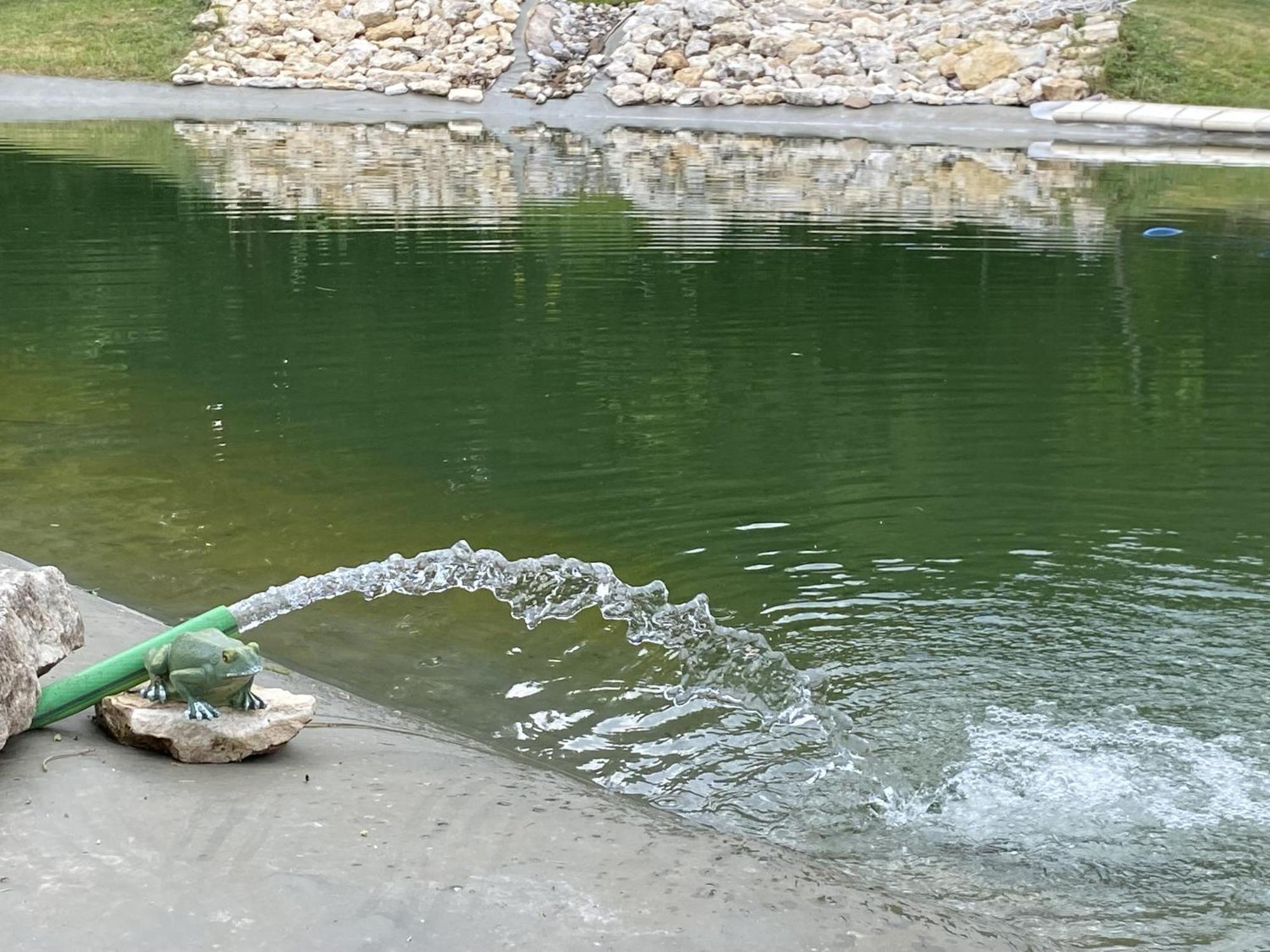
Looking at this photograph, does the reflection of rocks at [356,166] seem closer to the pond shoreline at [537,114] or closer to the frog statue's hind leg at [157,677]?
the pond shoreline at [537,114]

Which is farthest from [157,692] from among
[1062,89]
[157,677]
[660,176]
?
[1062,89]

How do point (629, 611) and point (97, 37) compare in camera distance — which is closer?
point (629, 611)

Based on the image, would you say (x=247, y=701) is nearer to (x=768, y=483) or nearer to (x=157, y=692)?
(x=157, y=692)

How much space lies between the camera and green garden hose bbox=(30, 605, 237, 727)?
6.19 metres

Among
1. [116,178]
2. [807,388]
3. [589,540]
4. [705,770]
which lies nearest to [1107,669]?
[705,770]

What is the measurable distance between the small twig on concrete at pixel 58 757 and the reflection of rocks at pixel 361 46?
1862 inches

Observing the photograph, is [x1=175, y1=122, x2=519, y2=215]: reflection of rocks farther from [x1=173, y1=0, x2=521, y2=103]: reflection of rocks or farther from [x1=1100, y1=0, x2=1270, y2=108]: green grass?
[x1=1100, y1=0, x2=1270, y2=108]: green grass

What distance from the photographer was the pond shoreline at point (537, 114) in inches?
1759

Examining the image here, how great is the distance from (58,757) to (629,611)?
4230 millimetres

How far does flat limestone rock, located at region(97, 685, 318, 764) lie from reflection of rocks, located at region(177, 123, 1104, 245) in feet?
63.2

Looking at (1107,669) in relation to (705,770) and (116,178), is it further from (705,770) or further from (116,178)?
(116,178)

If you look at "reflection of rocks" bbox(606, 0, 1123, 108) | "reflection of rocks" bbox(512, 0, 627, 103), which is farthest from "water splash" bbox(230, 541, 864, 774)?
"reflection of rocks" bbox(512, 0, 627, 103)

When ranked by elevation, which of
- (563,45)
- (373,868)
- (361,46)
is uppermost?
(563,45)

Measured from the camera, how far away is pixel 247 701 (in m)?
6.34
